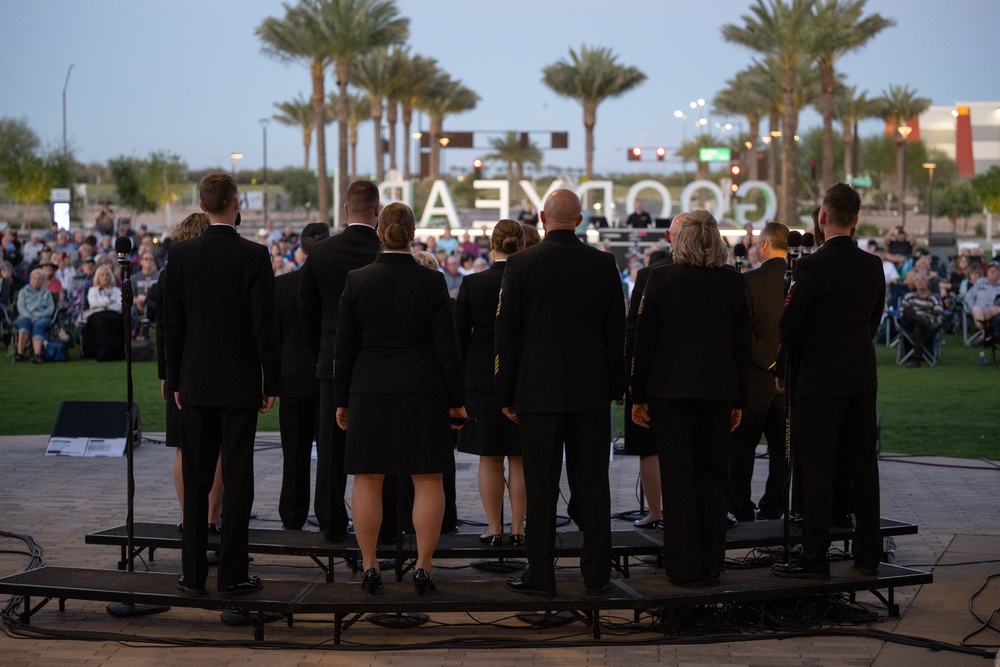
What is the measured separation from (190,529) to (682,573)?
2362 millimetres

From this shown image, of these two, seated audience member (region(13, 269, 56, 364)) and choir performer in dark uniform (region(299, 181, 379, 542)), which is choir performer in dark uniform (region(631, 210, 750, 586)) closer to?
choir performer in dark uniform (region(299, 181, 379, 542))

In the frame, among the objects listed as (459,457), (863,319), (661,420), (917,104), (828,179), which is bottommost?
(459,457)

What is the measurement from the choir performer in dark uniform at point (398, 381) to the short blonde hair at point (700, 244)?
1181 millimetres

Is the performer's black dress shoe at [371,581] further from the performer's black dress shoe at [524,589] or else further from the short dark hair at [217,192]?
the short dark hair at [217,192]

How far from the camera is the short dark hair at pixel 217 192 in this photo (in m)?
5.63

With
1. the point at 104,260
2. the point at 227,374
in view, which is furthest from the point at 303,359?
the point at 104,260

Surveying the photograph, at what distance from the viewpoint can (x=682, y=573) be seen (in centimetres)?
564

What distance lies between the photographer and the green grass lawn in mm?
11664

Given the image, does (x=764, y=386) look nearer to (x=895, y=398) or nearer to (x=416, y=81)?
(x=895, y=398)

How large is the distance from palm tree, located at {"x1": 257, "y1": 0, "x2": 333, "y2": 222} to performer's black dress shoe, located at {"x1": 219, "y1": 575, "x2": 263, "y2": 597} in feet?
115

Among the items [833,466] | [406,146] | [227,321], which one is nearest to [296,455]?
[227,321]

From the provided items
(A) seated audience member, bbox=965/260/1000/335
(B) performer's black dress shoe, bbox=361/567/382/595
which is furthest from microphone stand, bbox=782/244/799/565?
(A) seated audience member, bbox=965/260/1000/335

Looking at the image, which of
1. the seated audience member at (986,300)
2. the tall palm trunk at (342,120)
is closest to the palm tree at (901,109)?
the tall palm trunk at (342,120)

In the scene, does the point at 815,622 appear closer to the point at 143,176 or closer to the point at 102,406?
the point at 102,406
